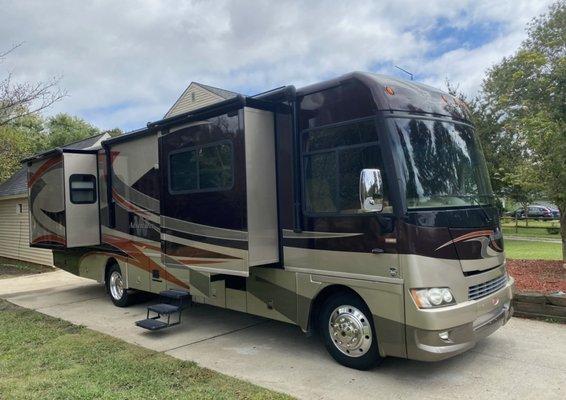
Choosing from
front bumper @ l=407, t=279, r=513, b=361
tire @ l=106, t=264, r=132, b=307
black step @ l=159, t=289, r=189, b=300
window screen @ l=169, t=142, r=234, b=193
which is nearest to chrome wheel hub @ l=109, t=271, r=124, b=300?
tire @ l=106, t=264, r=132, b=307

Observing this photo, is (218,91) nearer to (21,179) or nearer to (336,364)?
(21,179)

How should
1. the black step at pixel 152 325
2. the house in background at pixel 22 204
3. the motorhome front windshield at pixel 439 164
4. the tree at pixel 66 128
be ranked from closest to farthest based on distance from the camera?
the motorhome front windshield at pixel 439 164
the black step at pixel 152 325
the house in background at pixel 22 204
the tree at pixel 66 128

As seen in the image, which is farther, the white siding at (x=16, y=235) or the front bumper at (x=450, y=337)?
the white siding at (x=16, y=235)

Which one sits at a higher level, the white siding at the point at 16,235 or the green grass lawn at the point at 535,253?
the white siding at the point at 16,235

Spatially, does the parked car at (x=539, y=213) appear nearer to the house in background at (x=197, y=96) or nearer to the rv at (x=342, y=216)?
the house in background at (x=197, y=96)

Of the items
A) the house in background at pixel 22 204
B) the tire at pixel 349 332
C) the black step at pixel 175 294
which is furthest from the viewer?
the house in background at pixel 22 204

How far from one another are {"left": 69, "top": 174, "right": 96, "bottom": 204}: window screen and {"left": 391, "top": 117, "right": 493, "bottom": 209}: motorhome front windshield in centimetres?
638

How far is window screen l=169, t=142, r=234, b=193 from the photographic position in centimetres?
563

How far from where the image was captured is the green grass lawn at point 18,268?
1401 cm

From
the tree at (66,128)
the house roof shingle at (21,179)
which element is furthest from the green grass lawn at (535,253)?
the tree at (66,128)

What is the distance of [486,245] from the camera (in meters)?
4.80

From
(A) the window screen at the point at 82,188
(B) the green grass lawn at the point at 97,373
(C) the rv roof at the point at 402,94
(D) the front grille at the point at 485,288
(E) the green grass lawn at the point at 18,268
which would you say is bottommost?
(E) the green grass lawn at the point at 18,268

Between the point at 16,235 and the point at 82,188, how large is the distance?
395 inches

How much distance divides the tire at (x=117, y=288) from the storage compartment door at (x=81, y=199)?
0.67 meters
